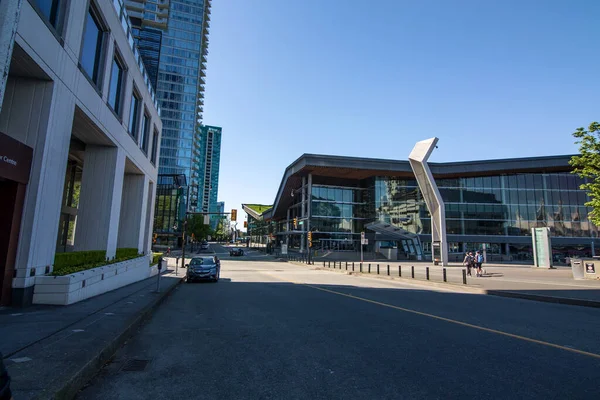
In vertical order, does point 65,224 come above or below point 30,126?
below

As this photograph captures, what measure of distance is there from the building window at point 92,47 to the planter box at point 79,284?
721cm

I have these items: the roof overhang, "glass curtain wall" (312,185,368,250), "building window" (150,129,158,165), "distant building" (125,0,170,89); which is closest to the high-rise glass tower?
"distant building" (125,0,170,89)

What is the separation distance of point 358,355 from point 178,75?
4358 inches

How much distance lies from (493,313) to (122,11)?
19659mm

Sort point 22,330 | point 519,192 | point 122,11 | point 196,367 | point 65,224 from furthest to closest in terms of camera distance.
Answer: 1. point 519,192
2. point 65,224
3. point 122,11
4. point 22,330
5. point 196,367

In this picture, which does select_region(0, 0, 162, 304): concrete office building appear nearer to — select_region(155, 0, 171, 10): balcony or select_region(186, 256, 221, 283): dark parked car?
select_region(186, 256, 221, 283): dark parked car

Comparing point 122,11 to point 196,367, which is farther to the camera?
point 122,11

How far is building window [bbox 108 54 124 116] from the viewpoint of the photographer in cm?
1636

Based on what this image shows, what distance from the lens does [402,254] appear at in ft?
197

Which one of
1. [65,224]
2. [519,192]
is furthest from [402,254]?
[65,224]

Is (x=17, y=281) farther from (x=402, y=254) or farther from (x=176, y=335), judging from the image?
(x=402, y=254)

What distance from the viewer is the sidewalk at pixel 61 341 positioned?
4.12m

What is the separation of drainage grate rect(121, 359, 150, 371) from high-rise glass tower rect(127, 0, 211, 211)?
312ft

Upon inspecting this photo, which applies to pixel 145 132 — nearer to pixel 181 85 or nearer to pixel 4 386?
pixel 4 386
